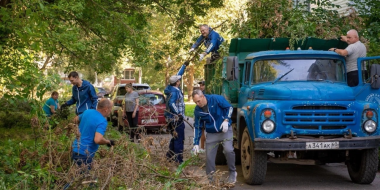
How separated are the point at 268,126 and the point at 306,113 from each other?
67 centimetres

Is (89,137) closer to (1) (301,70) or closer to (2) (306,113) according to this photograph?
(2) (306,113)

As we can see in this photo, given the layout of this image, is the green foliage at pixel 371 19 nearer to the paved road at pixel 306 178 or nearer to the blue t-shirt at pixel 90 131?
the paved road at pixel 306 178

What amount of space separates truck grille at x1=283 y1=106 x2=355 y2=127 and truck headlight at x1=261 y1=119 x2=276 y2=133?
0.69 feet

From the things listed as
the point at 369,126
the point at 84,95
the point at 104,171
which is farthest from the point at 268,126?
the point at 84,95

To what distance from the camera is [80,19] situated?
1630cm

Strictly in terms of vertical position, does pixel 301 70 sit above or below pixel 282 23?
below

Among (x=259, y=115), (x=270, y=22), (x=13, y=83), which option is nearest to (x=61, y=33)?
(x=13, y=83)

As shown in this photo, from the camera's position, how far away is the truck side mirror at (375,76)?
9.84 meters

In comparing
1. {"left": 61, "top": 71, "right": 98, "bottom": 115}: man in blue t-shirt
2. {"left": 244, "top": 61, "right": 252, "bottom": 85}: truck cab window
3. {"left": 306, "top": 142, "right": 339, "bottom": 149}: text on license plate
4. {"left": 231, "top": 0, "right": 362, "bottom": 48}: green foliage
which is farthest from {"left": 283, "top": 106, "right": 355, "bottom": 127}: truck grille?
{"left": 61, "top": 71, "right": 98, "bottom": 115}: man in blue t-shirt

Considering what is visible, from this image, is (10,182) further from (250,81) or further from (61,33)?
(61,33)

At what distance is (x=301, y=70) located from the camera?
10.3 meters

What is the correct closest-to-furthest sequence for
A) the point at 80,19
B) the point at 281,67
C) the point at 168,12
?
the point at 281,67, the point at 80,19, the point at 168,12

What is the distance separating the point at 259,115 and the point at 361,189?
2.00 m

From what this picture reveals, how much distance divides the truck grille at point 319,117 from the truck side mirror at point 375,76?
0.92m
